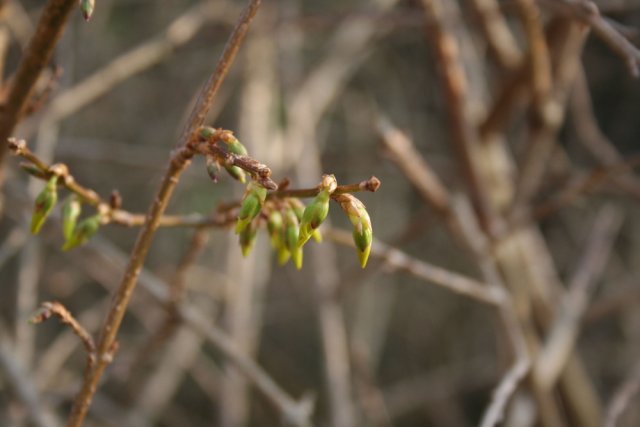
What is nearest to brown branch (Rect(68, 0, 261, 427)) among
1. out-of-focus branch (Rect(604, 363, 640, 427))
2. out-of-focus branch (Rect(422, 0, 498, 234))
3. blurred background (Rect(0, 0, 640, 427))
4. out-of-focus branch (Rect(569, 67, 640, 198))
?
blurred background (Rect(0, 0, 640, 427))

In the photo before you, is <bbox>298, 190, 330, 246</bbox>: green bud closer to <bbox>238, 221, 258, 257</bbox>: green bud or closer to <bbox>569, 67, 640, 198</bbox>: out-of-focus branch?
<bbox>238, 221, 258, 257</bbox>: green bud

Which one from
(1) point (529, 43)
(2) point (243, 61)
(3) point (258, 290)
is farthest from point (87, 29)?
(1) point (529, 43)

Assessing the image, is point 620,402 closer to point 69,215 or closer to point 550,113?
point 69,215

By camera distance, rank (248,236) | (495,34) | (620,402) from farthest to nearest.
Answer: (495,34) → (620,402) → (248,236)

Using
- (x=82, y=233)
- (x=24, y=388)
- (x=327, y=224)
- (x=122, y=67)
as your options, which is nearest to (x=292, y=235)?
(x=82, y=233)

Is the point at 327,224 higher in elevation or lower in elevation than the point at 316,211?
higher

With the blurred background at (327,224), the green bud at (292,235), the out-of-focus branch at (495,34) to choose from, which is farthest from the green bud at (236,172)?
the out-of-focus branch at (495,34)

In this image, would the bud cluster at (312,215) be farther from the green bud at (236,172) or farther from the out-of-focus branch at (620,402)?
the out-of-focus branch at (620,402)
